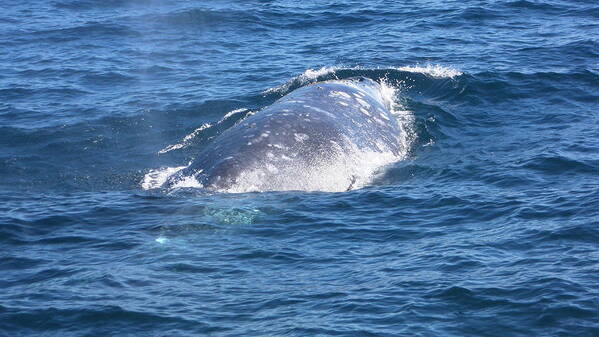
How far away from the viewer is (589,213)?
17562 millimetres

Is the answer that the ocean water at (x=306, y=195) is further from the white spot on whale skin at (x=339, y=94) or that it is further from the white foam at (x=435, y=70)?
the white spot on whale skin at (x=339, y=94)

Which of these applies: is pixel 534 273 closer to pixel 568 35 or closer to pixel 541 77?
pixel 541 77

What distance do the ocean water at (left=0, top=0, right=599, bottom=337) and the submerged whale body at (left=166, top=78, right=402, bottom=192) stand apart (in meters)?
0.38

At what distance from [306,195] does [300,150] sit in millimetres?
1250

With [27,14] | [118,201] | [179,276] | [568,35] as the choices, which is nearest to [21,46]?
[27,14]

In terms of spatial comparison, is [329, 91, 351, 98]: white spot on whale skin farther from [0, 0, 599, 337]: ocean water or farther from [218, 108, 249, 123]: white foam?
[218, 108, 249, 123]: white foam

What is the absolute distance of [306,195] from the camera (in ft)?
61.1

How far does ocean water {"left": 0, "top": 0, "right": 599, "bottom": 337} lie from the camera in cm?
1380

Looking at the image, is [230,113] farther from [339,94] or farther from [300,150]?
[300,150]

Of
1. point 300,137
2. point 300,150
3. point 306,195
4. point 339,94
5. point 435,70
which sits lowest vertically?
point 306,195

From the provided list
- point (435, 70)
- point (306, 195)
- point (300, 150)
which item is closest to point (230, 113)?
point (300, 150)

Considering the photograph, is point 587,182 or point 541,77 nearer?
point 587,182

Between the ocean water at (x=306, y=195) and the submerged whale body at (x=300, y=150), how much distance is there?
38 centimetres

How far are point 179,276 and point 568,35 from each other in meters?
22.8
